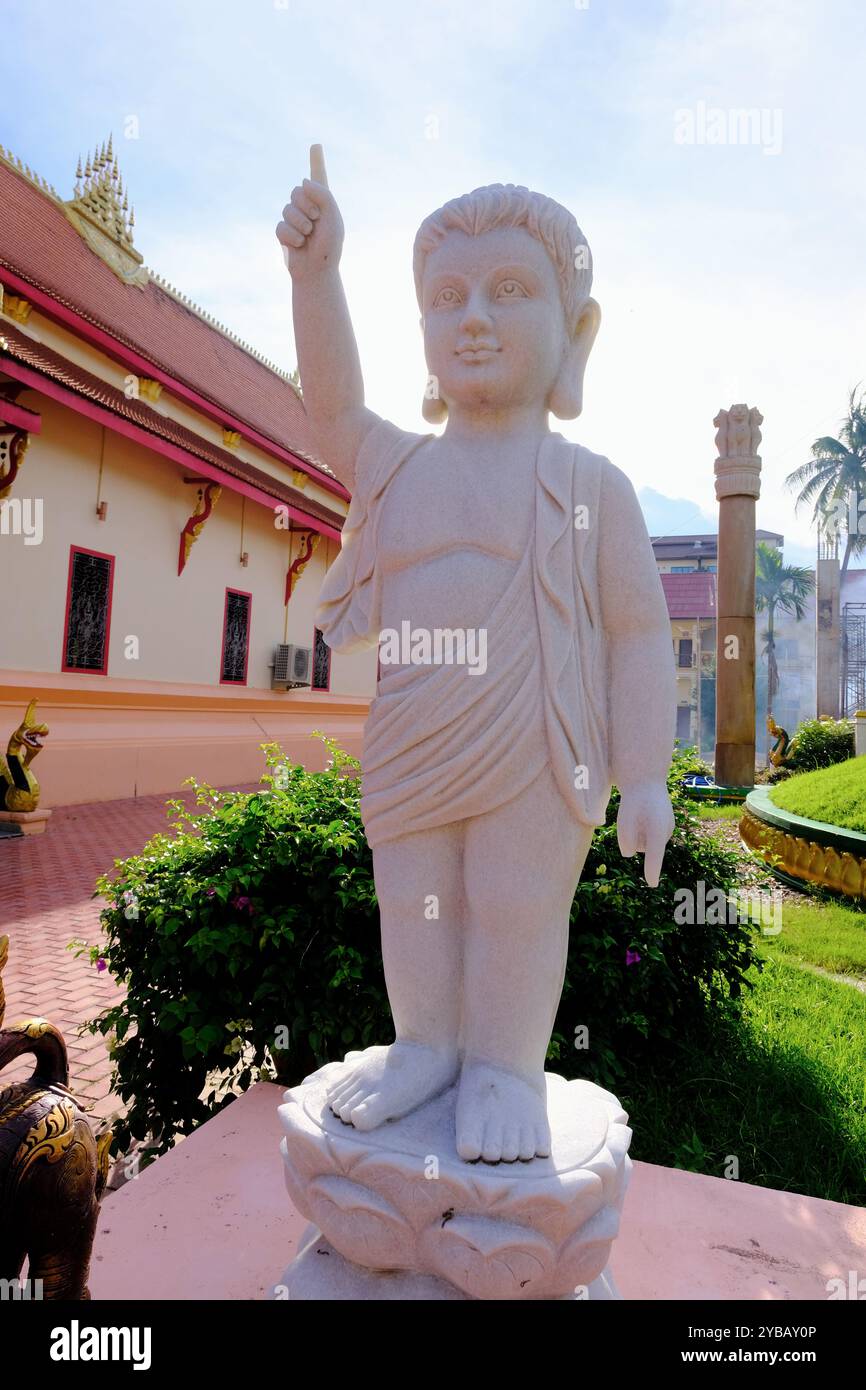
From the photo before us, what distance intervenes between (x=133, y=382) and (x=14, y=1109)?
9.08 metres

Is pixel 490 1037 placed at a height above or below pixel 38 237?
below

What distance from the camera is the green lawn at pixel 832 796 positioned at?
6477 millimetres

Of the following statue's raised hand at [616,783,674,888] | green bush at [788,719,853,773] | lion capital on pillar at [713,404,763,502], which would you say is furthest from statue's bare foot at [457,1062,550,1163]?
green bush at [788,719,853,773]

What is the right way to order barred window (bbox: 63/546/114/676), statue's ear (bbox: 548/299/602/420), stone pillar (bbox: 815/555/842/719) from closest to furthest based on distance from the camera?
statue's ear (bbox: 548/299/602/420)
barred window (bbox: 63/546/114/676)
stone pillar (bbox: 815/555/842/719)

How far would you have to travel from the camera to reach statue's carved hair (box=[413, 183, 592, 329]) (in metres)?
1.59

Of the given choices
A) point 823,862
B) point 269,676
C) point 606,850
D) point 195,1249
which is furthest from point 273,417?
point 195,1249

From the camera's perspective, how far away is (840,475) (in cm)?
2648

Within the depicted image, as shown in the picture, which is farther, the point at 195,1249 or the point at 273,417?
the point at 273,417

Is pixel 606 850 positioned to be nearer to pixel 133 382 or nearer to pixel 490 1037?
pixel 490 1037

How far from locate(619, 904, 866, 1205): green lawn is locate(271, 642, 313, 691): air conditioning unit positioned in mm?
9380

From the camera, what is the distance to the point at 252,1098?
2.40 metres

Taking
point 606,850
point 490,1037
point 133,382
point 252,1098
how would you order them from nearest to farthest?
point 490,1037 < point 252,1098 < point 606,850 < point 133,382

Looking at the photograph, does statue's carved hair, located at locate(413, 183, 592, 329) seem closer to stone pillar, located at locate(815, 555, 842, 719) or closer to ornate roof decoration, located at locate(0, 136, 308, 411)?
ornate roof decoration, located at locate(0, 136, 308, 411)

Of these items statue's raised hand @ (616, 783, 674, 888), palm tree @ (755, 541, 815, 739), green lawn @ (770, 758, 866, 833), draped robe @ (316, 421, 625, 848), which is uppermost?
palm tree @ (755, 541, 815, 739)
